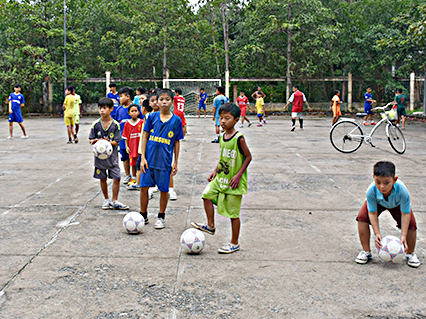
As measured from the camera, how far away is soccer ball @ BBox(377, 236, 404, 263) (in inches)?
Result: 169

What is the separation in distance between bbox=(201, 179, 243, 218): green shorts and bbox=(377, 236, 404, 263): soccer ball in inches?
54.8

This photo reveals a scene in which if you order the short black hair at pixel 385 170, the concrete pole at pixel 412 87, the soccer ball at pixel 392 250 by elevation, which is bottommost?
the soccer ball at pixel 392 250

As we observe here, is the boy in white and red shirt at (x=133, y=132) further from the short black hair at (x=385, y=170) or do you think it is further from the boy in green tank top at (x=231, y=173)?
the short black hair at (x=385, y=170)

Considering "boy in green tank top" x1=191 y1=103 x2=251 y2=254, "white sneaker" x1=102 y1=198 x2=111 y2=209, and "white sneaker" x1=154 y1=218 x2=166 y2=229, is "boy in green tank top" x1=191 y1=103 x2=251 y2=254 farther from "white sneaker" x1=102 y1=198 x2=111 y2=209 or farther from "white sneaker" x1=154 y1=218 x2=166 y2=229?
"white sneaker" x1=102 y1=198 x2=111 y2=209

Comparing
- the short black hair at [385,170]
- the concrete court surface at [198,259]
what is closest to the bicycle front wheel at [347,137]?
the concrete court surface at [198,259]

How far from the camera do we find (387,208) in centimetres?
438

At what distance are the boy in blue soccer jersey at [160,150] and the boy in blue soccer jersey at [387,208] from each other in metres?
2.27

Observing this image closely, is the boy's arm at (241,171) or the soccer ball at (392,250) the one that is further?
the boy's arm at (241,171)

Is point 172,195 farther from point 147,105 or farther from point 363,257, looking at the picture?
point 363,257

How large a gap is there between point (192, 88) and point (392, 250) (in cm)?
2825

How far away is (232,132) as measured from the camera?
4.89m

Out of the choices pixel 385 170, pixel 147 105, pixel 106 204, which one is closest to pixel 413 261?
pixel 385 170

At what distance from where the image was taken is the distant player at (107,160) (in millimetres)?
6406

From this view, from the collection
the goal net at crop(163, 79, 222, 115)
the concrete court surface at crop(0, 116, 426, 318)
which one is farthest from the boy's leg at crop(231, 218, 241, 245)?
the goal net at crop(163, 79, 222, 115)
